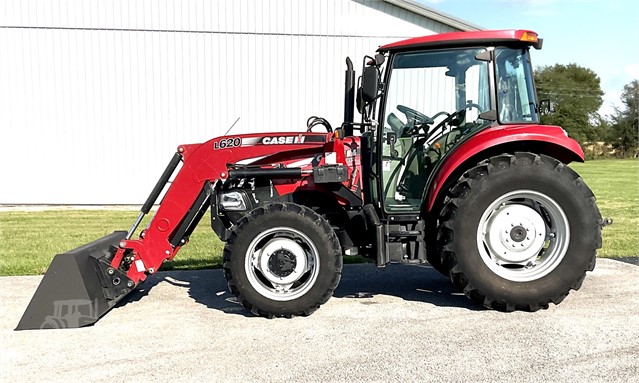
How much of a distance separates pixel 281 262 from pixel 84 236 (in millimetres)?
5938

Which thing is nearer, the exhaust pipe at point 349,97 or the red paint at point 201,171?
the red paint at point 201,171

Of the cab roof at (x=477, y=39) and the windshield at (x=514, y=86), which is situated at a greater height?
the cab roof at (x=477, y=39)

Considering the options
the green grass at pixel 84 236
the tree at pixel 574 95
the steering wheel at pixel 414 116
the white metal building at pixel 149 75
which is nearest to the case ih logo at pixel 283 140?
the steering wheel at pixel 414 116

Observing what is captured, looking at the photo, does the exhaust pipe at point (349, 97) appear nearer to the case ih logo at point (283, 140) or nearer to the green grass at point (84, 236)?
the case ih logo at point (283, 140)

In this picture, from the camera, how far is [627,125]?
57.8 m

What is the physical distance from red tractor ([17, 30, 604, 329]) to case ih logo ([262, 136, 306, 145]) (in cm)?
1

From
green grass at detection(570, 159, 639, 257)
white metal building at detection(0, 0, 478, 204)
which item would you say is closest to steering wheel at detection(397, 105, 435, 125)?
green grass at detection(570, 159, 639, 257)

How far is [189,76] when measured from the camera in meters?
14.3

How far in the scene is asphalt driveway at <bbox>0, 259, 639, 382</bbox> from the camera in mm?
3992

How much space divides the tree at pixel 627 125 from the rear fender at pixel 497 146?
180ft

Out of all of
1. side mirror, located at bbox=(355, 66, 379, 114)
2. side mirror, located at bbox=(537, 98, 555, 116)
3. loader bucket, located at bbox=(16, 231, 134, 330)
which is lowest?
loader bucket, located at bbox=(16, 231, 134, 330)

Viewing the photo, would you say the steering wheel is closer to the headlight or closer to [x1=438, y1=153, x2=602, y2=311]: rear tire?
[x1=438, y1=153, x2=602, y2=311]: rear tire

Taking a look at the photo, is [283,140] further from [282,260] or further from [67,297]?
[67,297]

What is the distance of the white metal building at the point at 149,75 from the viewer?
46.0 feet
